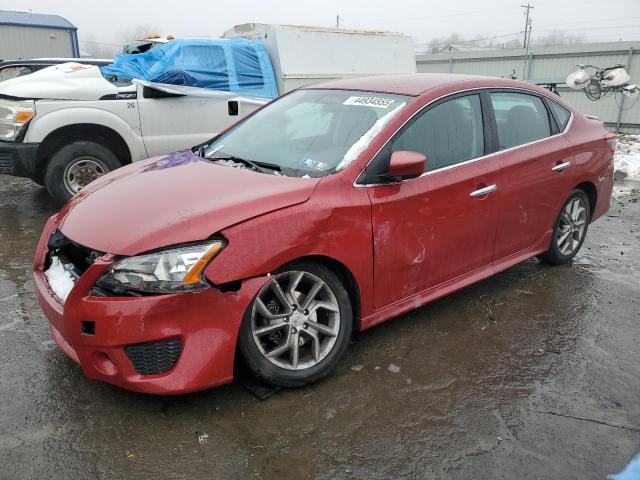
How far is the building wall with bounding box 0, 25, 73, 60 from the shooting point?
74.7 ft

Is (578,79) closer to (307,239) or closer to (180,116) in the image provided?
(180,116)

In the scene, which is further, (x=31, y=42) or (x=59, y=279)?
(x=31, y=42)

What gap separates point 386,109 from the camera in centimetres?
337

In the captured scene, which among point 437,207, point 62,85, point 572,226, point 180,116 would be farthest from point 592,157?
point 62,85

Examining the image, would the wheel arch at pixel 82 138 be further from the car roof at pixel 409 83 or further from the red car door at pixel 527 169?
the red car door at pixel 527 169

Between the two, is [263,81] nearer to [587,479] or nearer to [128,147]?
[128,147]

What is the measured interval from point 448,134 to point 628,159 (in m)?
7.69

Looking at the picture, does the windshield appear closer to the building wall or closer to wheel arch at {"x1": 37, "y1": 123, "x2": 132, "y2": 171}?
wheel arch at {"x1": 37, "y1": 123, "x2": 132, "y2": 171}

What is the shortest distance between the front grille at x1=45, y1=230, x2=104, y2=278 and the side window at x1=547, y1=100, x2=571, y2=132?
3.69 meters

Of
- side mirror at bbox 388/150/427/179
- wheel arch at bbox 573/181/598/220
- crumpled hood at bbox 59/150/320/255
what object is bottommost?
wheel arch at bbox 573/181/598/220

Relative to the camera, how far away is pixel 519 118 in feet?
13.6

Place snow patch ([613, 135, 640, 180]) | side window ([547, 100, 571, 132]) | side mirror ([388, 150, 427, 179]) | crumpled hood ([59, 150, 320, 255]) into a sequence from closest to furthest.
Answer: crumpled hood ([59, 150, 320, 255])
side mirror ([388, 150, 427, 179])
side window ([547, 100, 571, 132])
snow patch ([613, 135, 640, 180])

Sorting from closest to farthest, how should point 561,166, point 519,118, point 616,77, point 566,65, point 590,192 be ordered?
point 519,118
point 561,166
point 590,192
point 616,77
point 566,65

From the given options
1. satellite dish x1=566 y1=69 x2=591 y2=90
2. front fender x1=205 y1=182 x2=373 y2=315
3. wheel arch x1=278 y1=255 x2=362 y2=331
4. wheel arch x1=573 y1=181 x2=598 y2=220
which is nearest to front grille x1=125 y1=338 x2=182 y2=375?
front fender x1=205 y1=182 x2=373 y2=315
